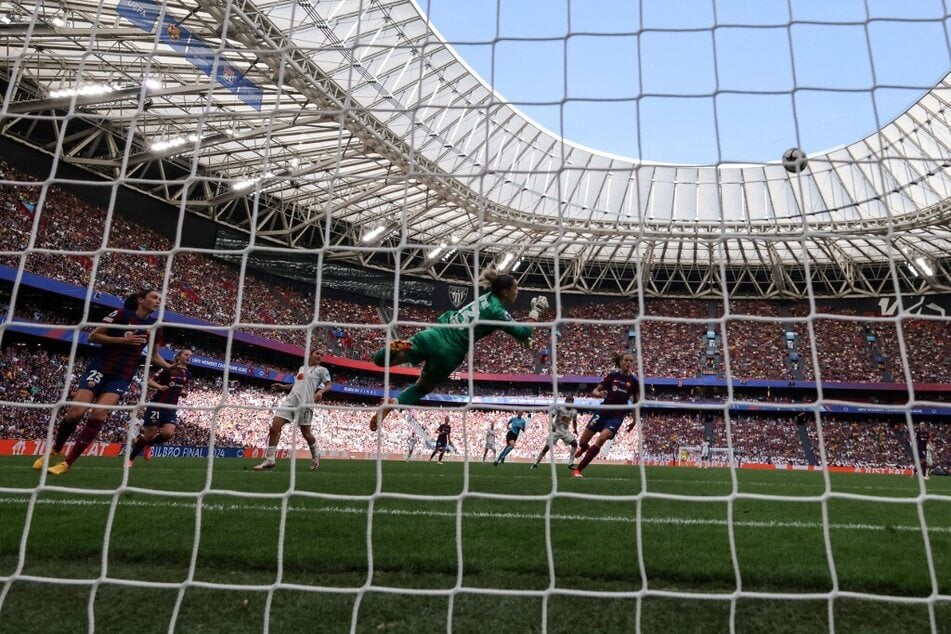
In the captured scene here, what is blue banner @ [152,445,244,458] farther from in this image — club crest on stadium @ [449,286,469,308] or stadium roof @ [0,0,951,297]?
club crest on stadium @ [449,286,469,308]

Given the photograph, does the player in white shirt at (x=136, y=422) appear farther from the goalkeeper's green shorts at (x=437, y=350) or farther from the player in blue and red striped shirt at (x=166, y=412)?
the goalkeeper's green shorts at (x=437, y=350)

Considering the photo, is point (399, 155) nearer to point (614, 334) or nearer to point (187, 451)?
point (187, 451)

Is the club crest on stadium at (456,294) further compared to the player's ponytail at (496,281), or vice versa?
the club crest on stadium at (456,294)

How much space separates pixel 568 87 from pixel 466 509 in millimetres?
3420

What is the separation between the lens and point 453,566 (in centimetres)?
329

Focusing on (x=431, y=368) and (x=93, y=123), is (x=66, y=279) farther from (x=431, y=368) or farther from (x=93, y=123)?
(x=431, y=368)

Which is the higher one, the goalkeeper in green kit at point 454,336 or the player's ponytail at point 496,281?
the player's ponytail at point 496,281

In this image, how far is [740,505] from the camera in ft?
19.8

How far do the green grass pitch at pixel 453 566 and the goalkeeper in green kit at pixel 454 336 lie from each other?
1123mm

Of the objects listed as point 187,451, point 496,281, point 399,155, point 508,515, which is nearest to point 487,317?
point 496,281

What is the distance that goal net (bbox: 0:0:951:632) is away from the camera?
317 cm

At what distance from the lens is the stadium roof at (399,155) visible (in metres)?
13.9

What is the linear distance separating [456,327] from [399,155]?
15507 mm

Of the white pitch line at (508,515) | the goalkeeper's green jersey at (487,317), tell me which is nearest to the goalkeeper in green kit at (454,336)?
the goalkeeper's green jersey at (487,317)
